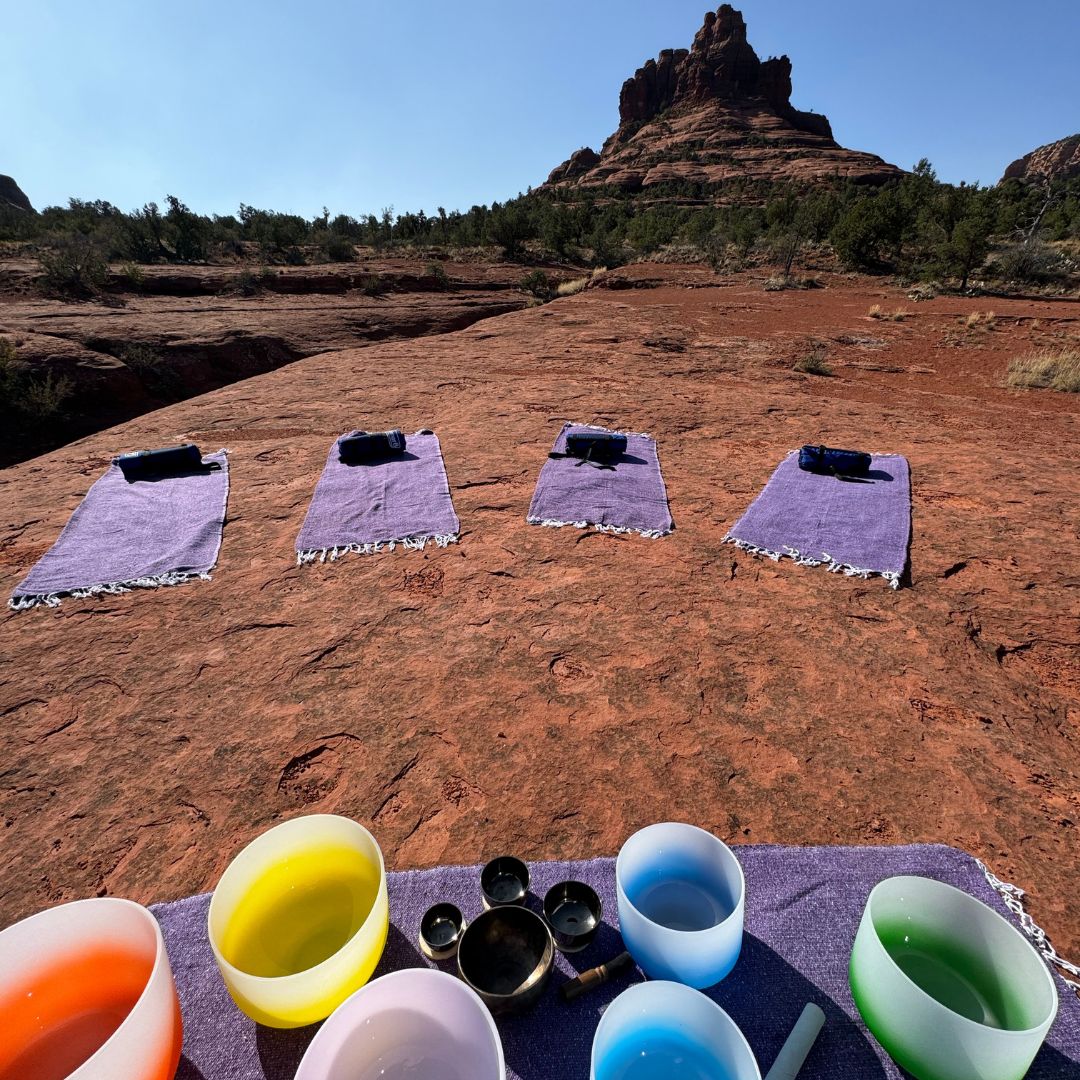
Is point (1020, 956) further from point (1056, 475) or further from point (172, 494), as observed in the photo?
point (172, 494)

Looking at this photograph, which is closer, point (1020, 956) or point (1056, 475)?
point (1020, 956)

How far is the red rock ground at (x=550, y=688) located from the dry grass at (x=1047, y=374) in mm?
3414

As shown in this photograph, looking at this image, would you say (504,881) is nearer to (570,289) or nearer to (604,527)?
(604,527)

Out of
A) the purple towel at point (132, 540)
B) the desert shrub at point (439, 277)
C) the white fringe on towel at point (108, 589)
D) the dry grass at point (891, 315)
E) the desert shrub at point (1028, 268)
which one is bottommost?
the white fringe on towel at point (108, 589)

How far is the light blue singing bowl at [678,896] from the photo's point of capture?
1.07m

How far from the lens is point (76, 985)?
103cm

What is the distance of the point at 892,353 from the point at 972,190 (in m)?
20.0

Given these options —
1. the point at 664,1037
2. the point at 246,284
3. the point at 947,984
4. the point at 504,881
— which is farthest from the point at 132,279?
the point at 947,984

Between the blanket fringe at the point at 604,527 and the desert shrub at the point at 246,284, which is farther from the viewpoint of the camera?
the desert shrub at the point at 246,284

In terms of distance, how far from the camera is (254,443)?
5.09 m

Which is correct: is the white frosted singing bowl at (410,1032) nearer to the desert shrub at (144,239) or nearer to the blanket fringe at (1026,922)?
the blanket fringe at (1026,922)

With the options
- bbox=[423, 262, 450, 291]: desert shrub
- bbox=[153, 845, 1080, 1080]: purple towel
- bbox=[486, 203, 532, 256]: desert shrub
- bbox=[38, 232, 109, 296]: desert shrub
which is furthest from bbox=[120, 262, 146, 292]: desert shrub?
bbox=[153, 845, 1080, 1080]: purple towel

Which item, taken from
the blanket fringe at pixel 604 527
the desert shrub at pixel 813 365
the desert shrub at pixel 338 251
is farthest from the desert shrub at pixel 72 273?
the desert shrub at pixel 813 365

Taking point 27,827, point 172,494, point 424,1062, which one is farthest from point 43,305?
point 424,1062
